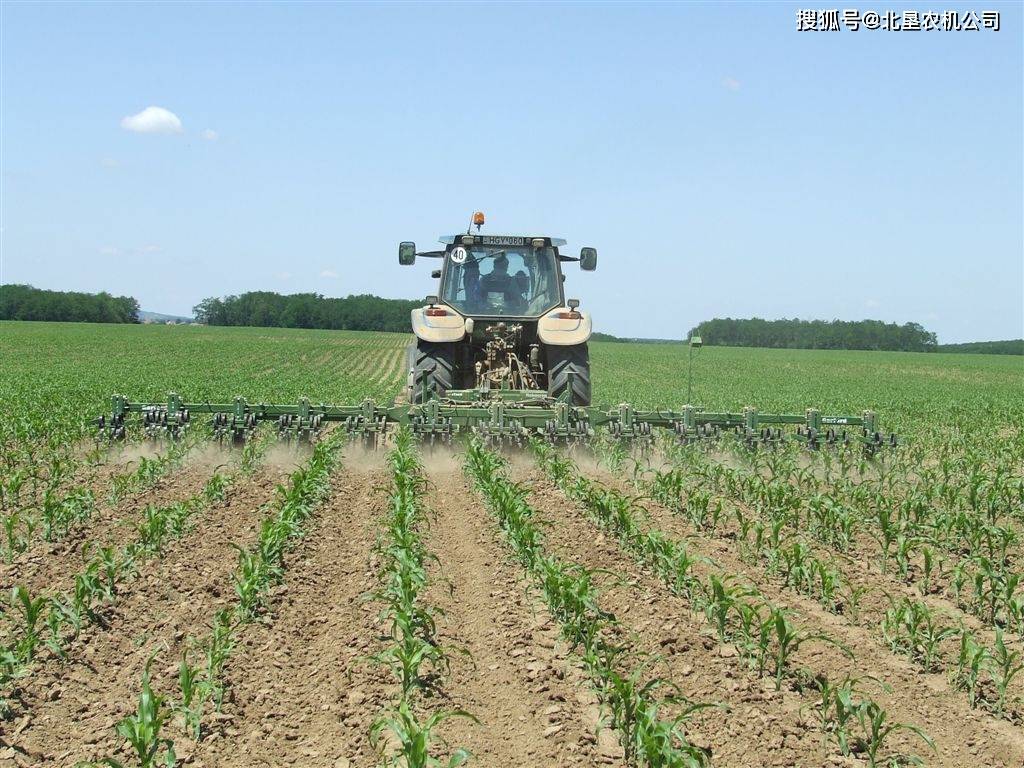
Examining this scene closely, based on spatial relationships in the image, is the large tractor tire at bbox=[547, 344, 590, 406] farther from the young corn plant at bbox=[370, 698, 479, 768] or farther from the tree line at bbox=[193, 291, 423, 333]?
the tree line at bbox=[193, 291, 423, 333]

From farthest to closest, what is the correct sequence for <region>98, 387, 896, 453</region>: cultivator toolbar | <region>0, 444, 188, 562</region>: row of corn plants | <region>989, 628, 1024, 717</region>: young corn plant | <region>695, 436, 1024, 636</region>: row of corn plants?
<region>98, 387, 896, 453</region>: cultivator toolbar
<region>0, 444, 188, 562</region>: row of corn plants
<region>695, 436, 1024, 636</region>: row of corn plants
<region>989, 628, 1024, 717</region>: young corn plant

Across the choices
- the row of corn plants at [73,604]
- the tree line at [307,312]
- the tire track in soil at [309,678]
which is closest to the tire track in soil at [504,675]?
the tire track in soil at [309,678]

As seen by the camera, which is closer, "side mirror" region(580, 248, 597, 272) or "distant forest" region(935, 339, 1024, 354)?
"side mirror" region(580, 248, 597, 272)

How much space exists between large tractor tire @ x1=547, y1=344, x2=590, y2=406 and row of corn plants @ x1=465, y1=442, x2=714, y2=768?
3.46 meters

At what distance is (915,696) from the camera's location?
4086 mm

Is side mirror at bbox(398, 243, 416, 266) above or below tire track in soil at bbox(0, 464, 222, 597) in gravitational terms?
above

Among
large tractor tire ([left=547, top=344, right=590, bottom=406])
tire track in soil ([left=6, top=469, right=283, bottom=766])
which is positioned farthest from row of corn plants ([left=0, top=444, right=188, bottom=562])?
large tractor tire ([left=547, top=344, right=590, bottom=406])

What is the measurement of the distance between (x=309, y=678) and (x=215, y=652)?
1.37ft

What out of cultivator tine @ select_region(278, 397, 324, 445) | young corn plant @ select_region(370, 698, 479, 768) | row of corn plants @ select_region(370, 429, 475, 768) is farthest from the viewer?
cultivator tine @ select_region(278, 397, 324, 445)

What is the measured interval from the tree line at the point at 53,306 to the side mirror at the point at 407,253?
66.6m

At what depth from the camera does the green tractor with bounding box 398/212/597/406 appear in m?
10.3

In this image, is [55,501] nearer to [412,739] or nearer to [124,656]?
[124,656]

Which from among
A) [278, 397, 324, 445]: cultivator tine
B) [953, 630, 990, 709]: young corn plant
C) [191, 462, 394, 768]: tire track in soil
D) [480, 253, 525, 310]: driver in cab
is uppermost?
[480, 253, 525, 310]: driver in cab

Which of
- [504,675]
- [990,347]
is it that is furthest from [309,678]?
[990,347]
